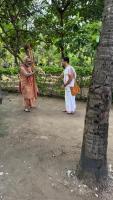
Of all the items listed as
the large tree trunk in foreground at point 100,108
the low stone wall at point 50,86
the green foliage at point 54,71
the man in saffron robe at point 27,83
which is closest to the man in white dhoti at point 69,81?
the man in saffron robe at point 27,83

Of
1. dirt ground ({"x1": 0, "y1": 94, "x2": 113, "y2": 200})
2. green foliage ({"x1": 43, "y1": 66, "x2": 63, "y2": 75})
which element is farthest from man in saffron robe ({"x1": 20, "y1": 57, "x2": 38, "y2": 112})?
green foliage ({"x1": 43, "y1": 66, "x2": 63, "y2": 75})

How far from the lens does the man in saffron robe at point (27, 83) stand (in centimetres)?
896

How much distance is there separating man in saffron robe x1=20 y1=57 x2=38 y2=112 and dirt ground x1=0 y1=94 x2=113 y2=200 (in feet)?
1.25

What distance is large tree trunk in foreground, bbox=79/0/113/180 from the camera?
4.88 metres

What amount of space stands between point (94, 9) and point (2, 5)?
2.81 metres

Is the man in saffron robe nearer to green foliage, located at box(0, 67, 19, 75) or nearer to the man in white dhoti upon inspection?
the man in white dhoti

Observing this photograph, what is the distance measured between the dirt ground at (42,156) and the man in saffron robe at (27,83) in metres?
0.38

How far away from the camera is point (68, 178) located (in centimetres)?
541

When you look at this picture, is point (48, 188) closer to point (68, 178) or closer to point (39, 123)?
point (68, 178)

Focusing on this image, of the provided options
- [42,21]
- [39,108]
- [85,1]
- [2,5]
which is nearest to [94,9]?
[85,1]

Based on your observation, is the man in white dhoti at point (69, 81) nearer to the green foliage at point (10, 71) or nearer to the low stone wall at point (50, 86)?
the low stone wall at point (50, 86)

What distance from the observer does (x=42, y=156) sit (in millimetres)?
6098

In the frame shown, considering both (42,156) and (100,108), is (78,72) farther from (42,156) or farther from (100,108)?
(100,108)

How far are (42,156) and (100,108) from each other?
167 centimetres
